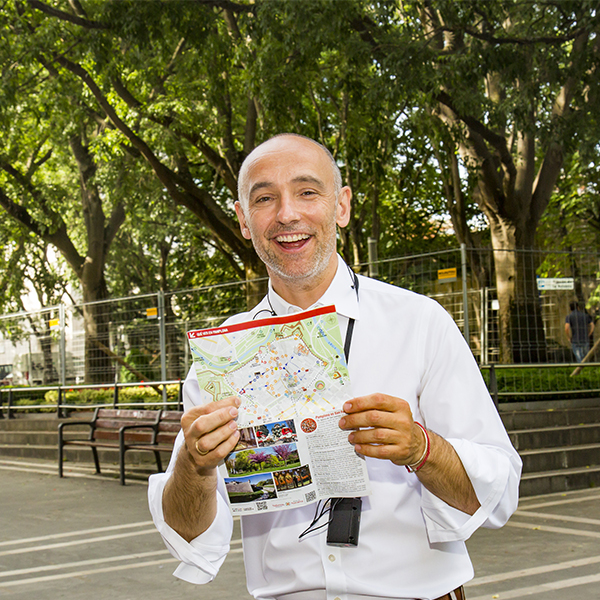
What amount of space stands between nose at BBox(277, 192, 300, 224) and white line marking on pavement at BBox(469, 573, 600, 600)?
12.9ft

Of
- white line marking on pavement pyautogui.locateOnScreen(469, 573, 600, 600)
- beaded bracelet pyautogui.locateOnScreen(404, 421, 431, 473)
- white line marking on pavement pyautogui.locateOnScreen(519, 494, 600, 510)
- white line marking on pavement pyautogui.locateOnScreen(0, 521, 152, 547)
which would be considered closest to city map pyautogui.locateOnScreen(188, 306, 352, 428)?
beaded bracelet pyautogui.locateOnScreen(404, 421, 431, 473)

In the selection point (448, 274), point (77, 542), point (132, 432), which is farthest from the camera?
point (448, 274)

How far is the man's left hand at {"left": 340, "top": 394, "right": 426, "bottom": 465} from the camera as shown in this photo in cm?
162

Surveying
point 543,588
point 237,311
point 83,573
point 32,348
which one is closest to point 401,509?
point 543,588

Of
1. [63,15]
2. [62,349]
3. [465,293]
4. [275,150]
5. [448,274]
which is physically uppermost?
[63,15]

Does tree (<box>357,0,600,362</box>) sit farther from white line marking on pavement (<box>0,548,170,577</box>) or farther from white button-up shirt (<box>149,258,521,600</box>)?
white button-up shirt (<box>149,258,521,600</box>)

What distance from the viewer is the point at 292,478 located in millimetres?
1745

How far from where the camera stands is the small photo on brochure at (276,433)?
172cm

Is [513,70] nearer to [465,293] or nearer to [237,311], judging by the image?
[465,293]

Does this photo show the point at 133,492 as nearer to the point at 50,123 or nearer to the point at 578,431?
the point at 578,431

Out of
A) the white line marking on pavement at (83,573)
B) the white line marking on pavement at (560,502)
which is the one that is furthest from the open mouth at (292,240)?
the white line marking on pavement at (560,502)

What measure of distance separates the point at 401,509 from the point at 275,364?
0.51m

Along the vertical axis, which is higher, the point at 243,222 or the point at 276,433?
the point at 243,222

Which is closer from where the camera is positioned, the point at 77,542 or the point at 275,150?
the point at 275,150
